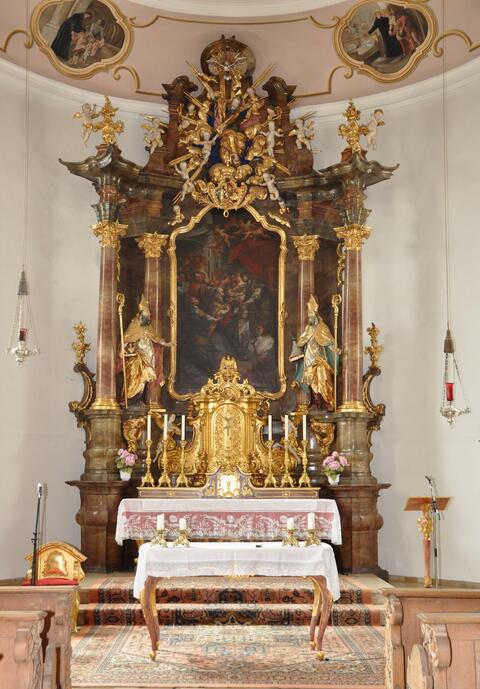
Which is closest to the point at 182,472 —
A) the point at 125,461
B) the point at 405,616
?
the point at 125,461

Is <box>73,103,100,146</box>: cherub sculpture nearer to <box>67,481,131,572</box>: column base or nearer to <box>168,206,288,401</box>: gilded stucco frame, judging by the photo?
<box>168,206,288,401</box>: gilded stucco frame

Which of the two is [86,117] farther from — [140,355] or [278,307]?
[278,307]

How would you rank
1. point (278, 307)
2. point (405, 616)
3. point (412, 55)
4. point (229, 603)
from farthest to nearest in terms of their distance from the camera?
point (278, 307), point (412, 55), point (229, 603), point (405, 616)

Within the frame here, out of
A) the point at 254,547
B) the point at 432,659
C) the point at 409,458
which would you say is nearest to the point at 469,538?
the point at 409,458

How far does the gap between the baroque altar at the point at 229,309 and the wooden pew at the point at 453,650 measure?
6872mm

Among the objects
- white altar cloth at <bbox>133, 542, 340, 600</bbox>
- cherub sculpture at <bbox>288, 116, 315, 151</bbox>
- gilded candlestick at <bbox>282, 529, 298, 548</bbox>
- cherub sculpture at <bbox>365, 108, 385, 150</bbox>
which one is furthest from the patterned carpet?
cherub sculpture at <bbox>288, 116, 315, 151</bbox>

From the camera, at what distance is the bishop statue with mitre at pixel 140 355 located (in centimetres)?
1308

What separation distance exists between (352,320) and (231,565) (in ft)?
17.9

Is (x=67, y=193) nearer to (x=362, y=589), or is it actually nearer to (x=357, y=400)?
(x=357, y=400)

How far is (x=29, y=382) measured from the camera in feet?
42.0

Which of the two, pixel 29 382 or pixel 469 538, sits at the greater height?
pixel 29 382

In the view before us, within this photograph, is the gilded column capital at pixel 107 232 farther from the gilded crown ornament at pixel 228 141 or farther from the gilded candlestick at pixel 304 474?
the gilded candlestick at pixel 304 474

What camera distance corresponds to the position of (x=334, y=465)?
12.4 m

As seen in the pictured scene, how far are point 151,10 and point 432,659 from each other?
10622mm
